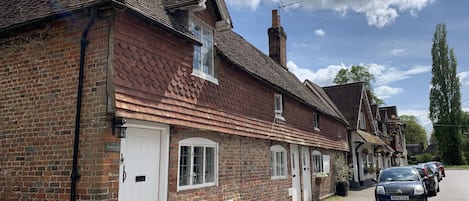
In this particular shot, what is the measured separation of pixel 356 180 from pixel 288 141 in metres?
13.4

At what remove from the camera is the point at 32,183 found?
21.5 feet

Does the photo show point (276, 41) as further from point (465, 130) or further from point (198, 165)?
point (465, 130)

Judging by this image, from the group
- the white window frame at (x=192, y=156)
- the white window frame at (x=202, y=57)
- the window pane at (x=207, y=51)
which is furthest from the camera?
the window pane at (x=207, y=51)

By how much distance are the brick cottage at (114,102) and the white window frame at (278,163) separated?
3.43 m

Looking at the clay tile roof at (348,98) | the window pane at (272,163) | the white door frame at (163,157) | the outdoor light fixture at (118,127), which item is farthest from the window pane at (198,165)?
the clay tile roof at (348,98)

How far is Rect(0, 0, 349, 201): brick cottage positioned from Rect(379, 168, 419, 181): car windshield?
7.75 metres

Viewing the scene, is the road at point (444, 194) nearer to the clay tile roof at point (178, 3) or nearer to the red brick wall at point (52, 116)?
the clay tile roof at point (178, 3)

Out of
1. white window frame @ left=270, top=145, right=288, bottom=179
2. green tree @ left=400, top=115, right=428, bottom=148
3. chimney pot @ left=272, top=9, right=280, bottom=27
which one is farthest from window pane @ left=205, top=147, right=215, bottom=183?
green tree @ left=400, top=115, right=428, bottom=148

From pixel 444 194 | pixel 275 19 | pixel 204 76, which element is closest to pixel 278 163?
pixel 204 76

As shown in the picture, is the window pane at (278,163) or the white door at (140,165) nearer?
the white door at (140,165)

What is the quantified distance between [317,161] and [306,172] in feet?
6.79

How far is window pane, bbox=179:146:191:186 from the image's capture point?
8328 mm

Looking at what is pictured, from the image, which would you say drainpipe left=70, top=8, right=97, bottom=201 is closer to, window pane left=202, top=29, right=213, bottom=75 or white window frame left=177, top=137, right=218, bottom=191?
white window frame left=177, top=137, right=218, bottom=191

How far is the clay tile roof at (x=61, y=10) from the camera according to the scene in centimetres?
661
